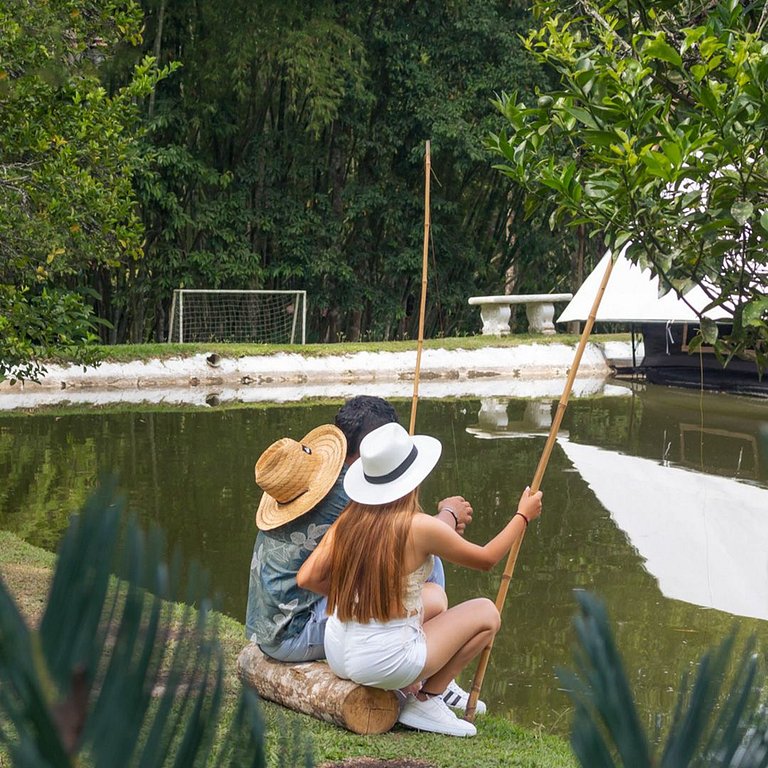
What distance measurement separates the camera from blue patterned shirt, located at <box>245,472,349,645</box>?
3.24 m

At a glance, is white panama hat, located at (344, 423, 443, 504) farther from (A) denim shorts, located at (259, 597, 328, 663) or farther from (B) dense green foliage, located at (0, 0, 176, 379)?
(B) dense green foliage, located at (0, 0, 176, 379)

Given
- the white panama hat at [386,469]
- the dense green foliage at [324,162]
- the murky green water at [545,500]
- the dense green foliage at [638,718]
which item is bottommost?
the murky green water at [545,500]

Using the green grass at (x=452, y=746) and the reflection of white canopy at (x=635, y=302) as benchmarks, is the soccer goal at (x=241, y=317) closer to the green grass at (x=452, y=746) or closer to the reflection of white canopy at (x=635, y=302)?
the reflection of white canopy at (x=635, y=302)

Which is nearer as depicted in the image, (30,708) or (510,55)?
(30,708)

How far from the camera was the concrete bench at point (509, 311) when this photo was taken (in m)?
17.5

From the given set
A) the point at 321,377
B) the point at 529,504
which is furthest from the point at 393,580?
the point at 321,377

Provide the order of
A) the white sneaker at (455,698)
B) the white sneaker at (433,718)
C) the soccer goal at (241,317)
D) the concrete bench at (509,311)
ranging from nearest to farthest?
1. the white sneaker at (433,718)
2. the white sneaker at (455,698)
3. the concrete bench at (509,311)
4. the soccer goal at (241,317)

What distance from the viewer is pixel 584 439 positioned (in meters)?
9.68

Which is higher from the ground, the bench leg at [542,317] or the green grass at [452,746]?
the bench leg at [542,317]

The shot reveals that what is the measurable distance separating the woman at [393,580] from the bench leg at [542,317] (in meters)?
15.4

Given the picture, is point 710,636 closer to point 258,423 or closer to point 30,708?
point 30,708

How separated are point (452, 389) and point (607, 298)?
86.7 inches

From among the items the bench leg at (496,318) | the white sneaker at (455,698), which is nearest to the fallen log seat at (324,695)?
the white sneaker at (455,698)

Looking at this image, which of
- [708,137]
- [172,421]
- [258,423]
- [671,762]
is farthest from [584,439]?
[671,762]
